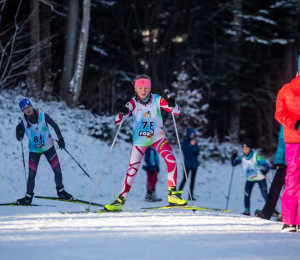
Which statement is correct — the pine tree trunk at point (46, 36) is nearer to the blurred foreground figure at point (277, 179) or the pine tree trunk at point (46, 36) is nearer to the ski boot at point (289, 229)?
the blurred foreground figure at point (277, 179)

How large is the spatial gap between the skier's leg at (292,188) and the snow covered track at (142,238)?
229mm

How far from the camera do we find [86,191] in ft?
47.5

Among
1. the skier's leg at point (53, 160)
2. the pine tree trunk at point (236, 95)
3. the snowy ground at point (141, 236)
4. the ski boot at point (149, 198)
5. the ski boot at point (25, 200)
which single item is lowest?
the ski boot at point (149, 198)

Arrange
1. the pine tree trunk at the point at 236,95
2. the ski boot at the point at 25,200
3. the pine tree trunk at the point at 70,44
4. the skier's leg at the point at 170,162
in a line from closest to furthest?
the skier's leg at the point at 170,162
the ski boot at the point at 25,200
the pine tree trunk at the point at 70,44
the pine tree trunk at the point at 236,95

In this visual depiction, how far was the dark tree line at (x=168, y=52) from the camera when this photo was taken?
1914 centimetres

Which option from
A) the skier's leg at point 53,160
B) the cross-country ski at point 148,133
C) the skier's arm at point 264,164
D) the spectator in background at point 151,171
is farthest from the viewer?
the spectator in background at point 151,171

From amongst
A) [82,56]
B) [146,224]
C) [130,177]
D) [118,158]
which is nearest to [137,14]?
[82,56]

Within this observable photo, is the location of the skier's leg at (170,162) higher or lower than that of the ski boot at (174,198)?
higher

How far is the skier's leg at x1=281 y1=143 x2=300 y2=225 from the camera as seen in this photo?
573 centimetres

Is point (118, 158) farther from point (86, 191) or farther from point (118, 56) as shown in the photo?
point (118, 56)

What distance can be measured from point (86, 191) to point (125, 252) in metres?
10.4

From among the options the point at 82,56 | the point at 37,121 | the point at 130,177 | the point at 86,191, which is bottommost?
the point at 86,191

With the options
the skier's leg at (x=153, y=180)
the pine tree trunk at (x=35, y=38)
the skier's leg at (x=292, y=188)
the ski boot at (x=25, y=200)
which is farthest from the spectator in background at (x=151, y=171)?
the skier's leg at (x=292, y=188)

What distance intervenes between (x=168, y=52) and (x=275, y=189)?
21125 mm
